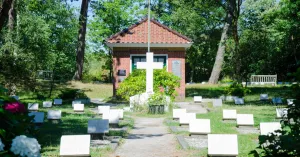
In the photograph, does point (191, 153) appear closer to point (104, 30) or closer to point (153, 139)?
point (153, 139)

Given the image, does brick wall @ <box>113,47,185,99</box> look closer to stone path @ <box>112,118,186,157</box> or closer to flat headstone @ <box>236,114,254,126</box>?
stone path @ <box>112,118,186,157</box>

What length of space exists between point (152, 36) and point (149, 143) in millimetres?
18138

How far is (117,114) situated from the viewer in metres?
14.6

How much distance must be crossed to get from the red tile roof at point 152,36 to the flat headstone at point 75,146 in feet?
64.0

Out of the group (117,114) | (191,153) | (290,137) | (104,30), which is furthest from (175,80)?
(104,30)

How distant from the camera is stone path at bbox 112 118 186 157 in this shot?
9.27m

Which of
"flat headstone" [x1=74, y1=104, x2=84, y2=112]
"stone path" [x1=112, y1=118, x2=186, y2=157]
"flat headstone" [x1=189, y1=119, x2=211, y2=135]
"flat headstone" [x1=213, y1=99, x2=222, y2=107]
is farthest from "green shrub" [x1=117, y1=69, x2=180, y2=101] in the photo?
"flat headstone" [x1=189, y1=119, x2=211, y2=135]

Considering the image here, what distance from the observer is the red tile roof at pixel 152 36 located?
91.7 feet

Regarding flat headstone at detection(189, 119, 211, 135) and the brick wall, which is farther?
the brick wall

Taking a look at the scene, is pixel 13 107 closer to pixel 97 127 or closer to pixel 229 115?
pixel 97 127

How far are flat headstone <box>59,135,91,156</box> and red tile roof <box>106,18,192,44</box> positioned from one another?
19.5m

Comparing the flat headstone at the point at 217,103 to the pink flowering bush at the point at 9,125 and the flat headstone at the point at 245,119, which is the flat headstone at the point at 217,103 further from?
the pink flowering bush at the point at 9,125

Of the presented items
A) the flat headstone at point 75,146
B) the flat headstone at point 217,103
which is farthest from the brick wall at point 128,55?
the flat headstone at point 75,146

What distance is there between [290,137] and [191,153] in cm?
474
